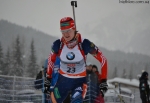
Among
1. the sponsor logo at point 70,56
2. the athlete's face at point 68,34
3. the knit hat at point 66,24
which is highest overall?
the knit hat at point 66,24

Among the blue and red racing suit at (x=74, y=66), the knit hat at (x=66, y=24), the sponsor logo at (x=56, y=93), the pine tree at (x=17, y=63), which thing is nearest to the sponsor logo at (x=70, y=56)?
the blue and red racing suit at (x=74, y=66)

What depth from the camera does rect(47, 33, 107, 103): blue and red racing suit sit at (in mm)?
5012

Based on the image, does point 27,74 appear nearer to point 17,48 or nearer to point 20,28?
point 17,48

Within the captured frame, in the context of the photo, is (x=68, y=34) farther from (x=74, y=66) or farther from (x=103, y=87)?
(x=103, y=87)

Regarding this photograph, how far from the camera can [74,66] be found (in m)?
5.07

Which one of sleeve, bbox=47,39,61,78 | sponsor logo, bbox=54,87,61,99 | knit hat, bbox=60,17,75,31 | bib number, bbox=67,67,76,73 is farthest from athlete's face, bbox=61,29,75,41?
sponsor logo, bbox=54,87,61,99

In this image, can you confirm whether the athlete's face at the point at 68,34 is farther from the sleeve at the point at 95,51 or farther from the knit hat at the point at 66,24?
the sleeve at the point at 95,51

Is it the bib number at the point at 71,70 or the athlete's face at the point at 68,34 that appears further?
the bib number at the point at 71,70

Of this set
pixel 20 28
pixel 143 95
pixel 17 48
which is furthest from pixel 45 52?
pixel 143 95

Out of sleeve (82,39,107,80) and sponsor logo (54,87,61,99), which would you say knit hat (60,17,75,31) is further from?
sponsor logo (54,87,61,99)

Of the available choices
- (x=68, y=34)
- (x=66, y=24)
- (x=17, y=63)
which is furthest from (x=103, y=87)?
(x=17, y=63)

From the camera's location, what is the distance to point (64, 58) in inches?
201

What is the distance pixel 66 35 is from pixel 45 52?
412 feet

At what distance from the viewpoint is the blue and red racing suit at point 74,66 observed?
16.4 feet
